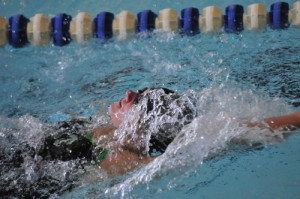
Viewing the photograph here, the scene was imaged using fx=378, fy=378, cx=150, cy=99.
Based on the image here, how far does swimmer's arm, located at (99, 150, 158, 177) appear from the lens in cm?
180

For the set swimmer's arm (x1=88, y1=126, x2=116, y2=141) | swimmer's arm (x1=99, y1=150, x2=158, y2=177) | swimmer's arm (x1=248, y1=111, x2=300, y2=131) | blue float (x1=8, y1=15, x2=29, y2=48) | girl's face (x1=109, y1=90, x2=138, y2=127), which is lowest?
swimmer's arm (x1=99, y1=150, x2=158, y2=177)

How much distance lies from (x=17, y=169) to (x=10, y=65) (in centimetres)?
166

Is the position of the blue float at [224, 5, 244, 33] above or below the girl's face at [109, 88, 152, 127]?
above

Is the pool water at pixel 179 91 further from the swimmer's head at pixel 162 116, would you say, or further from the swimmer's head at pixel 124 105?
the swimmer's head at pixel 124 105

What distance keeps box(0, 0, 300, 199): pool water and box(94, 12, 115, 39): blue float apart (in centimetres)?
8

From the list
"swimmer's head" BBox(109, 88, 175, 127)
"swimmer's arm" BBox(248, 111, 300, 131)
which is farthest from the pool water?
"swimmer's head" BBox(109, 88, 175, 127)

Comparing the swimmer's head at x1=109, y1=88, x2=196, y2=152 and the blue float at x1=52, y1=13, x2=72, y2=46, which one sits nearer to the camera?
the swimmer's head at x1=109, y1=88, x2=196, y2=152

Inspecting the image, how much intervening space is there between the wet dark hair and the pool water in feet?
0.30

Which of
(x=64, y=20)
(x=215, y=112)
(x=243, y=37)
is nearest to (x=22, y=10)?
(x=64, y=20)

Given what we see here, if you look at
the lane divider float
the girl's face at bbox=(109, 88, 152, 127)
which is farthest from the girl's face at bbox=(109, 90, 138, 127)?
the lane divider float

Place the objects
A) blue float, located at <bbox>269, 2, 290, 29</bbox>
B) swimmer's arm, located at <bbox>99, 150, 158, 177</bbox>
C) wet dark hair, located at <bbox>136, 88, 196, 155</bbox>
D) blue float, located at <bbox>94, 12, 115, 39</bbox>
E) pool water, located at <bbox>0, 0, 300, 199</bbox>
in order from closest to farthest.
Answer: pool water, located at <bbox>0, 0, 300, 199</bbox> → swimmer's arm, located at <bbox>99, 150, 158, 177</bbox> → wet dark hair, located at <bbox>136, 88, 196, 155</bbox> → blue float, located at <bbox>269, 2, 290, 29</bbox> → blue float, located at <bbox>94, 12, 115, 39</bbox>

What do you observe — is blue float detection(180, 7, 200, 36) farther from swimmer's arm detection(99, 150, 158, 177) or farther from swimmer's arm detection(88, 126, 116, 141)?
swimmer's arm detection(99, 150, 158, 177)

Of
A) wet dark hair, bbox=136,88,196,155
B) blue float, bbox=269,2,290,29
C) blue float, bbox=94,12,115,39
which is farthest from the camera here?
blue float, bbox=94,12,115,39

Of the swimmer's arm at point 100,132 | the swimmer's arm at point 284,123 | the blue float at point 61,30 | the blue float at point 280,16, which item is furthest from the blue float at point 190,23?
the swimmer's arm at point 284,123
